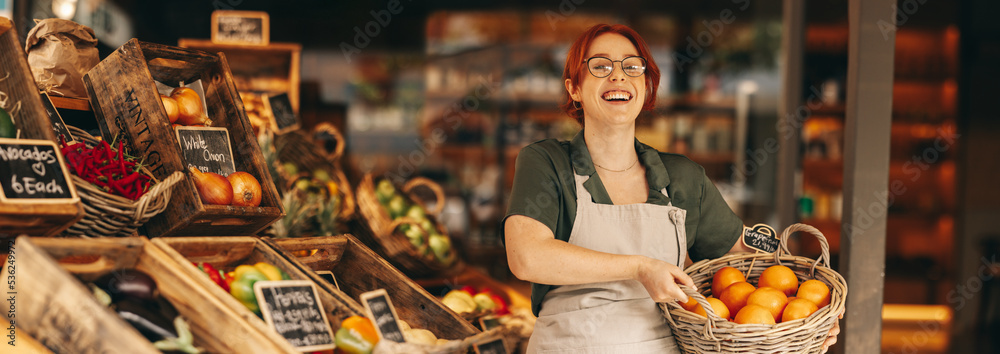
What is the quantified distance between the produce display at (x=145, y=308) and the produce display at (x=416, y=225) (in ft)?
5.24

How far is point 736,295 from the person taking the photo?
1.52 meters

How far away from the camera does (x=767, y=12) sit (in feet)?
17.5

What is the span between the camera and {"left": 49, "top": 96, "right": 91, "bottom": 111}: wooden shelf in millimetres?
1631

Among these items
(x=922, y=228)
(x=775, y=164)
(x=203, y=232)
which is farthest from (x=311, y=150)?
(x=922, y=228)

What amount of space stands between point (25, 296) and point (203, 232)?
19.1 inches

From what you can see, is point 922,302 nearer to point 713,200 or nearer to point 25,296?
point 713,200

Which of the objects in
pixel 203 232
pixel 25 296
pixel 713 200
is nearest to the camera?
pixel 25 296

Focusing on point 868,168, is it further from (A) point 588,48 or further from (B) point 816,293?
(A) point 588,48

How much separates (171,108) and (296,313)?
711mm

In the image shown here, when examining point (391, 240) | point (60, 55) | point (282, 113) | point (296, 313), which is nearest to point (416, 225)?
point (391, 240)

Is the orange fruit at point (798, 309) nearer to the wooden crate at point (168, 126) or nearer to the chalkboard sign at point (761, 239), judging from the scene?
the chalkboard sign at point (761, 239)

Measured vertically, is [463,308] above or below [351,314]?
below

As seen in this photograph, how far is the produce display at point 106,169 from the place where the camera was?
4.75ft

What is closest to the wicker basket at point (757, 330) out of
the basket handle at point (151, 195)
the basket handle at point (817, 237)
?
the basket handle at point (817, 237)
